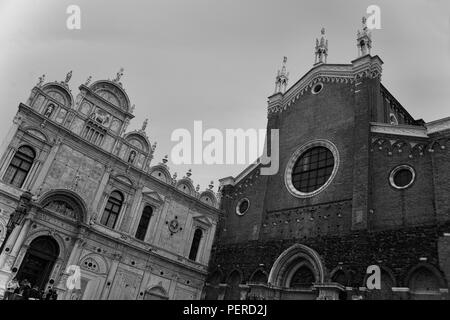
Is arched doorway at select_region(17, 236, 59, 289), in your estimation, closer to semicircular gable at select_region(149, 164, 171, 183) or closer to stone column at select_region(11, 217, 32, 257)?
stone column at select_region(11, 217, 32, 257)

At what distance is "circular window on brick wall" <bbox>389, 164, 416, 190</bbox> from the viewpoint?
17.7 meters

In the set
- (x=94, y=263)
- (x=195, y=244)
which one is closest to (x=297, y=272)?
(x=195, y=244)

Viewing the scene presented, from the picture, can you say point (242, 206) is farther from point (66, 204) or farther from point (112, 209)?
point (66, 204)

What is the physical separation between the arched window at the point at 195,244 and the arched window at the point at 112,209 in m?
6.40

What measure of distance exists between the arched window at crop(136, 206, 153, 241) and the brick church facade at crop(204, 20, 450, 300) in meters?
5.17

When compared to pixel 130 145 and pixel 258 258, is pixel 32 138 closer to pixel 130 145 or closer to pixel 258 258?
A: pixel 130 145

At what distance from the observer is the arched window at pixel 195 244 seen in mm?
26797

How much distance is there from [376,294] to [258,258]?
7.77 metres

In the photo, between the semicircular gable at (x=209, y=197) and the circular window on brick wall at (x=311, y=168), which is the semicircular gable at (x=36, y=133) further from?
the circular window on brick wall at (x=311, y=168)

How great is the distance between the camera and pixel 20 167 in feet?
65.8

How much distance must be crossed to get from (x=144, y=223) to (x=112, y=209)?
2496mm

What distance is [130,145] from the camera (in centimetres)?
2500
